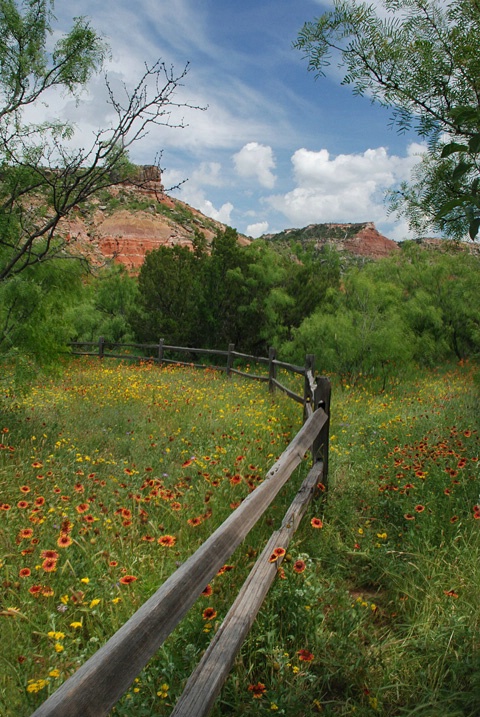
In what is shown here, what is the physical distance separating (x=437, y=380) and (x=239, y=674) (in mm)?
10907

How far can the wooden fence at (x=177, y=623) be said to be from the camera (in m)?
1.15

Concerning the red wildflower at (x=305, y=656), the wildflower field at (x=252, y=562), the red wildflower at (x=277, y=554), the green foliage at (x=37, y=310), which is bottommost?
Answer: the wildflower field at (x=252, y=562)

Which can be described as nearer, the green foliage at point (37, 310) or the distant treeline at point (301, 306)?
the green foliage at point (37, 310)

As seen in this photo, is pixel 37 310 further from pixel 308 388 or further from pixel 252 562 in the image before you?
pixel 252 562

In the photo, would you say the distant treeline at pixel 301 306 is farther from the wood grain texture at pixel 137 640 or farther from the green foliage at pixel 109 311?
the wood grain texture at pixel 137 640

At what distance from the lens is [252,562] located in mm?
3180

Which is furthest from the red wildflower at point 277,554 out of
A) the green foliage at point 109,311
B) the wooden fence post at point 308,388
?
the green foliage at point 109,311

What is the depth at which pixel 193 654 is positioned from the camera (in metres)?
2.39

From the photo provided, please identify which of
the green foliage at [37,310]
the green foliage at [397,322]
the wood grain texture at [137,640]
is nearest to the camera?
the wood grain texture at [137,640]

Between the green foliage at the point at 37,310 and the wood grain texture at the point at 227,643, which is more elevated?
the green foliage at the point at 37,310

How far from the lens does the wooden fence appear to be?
1.15 m

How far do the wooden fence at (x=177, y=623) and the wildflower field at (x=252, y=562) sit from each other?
0.71 ft

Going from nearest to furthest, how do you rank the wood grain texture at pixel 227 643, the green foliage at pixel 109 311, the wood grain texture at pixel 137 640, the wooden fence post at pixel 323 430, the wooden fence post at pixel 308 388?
1. the wood grain texture at pixel 137 640
2. the wood grain texture at pixel 227 643
3. the wooden fence post at pixel 323 430
4. the wooden fence post at pixel 308 388
5. the green foliage at pixel 109 311

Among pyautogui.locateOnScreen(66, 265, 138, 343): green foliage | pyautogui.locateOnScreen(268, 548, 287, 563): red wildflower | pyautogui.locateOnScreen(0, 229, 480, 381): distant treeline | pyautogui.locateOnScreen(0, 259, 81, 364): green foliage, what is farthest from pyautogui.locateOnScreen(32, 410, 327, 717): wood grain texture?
pyautogui.locateOnScreen(66, 265, 138, 343): green foliage
